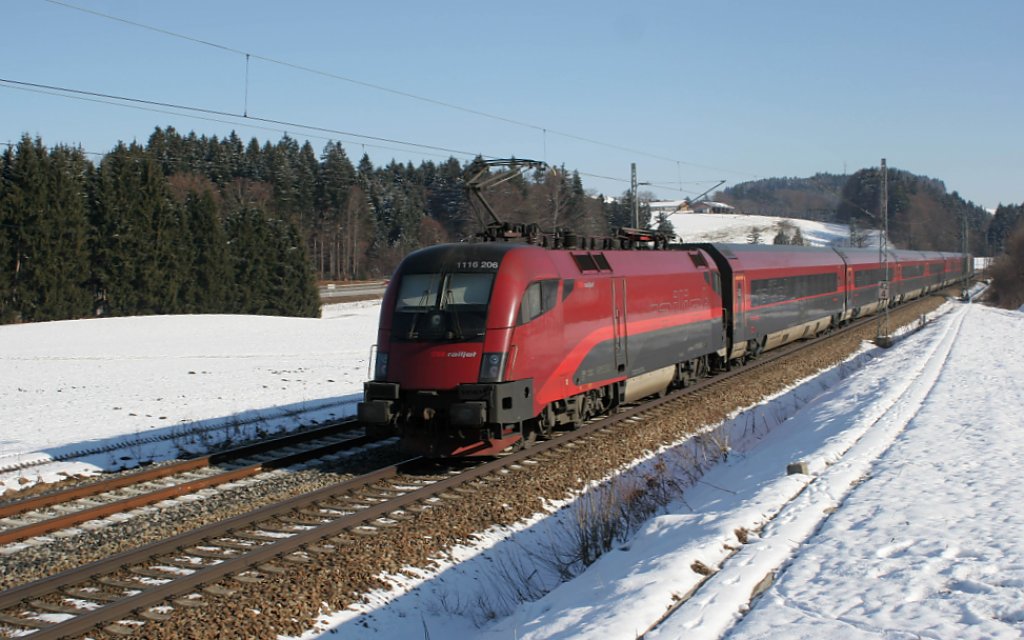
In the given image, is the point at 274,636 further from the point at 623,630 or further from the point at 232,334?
the point at 232,334

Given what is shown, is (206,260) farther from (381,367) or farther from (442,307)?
(442,307)

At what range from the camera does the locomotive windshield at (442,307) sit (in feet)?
39.8

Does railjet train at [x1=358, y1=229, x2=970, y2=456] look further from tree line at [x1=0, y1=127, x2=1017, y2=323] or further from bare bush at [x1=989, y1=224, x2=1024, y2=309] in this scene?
bare bush at [x1=989, y1=224, x2=1024, y2=309]

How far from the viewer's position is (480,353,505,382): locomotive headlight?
11.8 meters

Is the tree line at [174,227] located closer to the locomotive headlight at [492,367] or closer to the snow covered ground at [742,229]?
the locomotive headlight at [492,367]

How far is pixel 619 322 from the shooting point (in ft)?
49.9

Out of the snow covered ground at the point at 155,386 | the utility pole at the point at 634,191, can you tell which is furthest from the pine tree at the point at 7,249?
the utility pole at the point at 634,191

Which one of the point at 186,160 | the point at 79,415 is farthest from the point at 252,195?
the point at 79,415

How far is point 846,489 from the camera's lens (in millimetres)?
9758

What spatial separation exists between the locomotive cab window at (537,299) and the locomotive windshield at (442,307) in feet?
1.84

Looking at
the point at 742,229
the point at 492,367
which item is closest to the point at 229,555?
the point at 492,367

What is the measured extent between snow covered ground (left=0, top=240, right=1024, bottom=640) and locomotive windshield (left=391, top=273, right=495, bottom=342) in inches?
115

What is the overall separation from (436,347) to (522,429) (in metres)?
2.04

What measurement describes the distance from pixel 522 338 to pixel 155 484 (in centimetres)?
541
